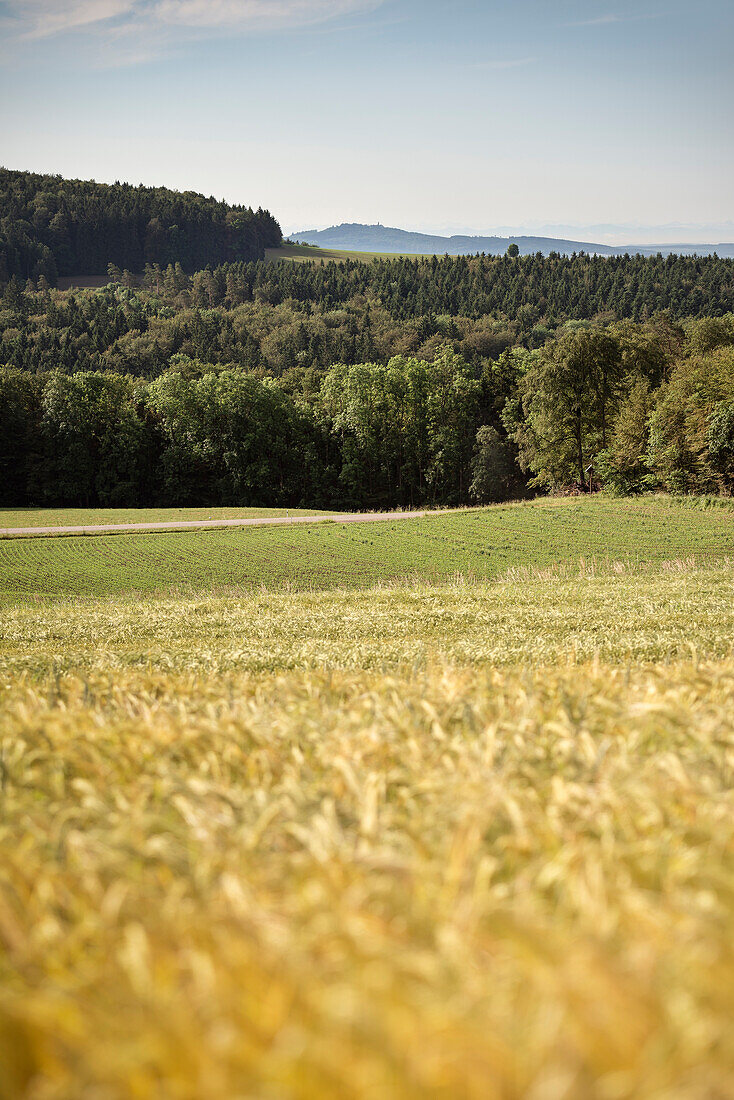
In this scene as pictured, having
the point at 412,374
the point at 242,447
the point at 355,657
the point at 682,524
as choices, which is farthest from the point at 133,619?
the point at 412,374

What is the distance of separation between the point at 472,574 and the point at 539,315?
14967 centimetres

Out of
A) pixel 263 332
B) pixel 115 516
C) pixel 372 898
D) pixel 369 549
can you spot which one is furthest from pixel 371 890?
pixel 263 332

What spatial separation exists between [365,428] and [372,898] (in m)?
85.6

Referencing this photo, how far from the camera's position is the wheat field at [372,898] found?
922 mm

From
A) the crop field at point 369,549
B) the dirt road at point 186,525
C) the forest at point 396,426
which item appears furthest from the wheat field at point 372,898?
the forest at point 396,426

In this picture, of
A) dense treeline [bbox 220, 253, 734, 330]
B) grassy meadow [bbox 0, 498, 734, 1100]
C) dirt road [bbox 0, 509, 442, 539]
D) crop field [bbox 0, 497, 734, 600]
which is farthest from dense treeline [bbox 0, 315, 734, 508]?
dense treeline [bbox 220, 253, 734, 330]

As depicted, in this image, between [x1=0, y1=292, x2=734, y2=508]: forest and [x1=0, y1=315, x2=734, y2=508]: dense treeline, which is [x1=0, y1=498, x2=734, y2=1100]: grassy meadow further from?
[x1=0, y1=292, x2=734, y2=508]: forest

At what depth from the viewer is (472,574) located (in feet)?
107

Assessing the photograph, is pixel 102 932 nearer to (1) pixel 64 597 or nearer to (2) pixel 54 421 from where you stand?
(1) pixel 64 597

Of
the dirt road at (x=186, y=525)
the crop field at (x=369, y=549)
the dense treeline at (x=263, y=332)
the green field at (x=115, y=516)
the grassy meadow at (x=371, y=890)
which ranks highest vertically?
the dense treeline at (x=263, y=332)

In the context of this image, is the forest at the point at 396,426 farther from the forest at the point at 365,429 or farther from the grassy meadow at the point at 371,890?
the grassy meadow at the point at 371,890

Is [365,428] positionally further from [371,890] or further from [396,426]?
[371,890]

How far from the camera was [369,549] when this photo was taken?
41906 mm

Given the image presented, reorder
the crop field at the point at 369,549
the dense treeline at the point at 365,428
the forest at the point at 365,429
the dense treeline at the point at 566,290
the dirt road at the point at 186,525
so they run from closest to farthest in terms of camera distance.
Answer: the crop field at the point at 369,549, the dirt road at the point at 186,525, the dense treeline at the point at 365,428, the forest at the point at 365,429, the dense treeline at the point at 566,290
